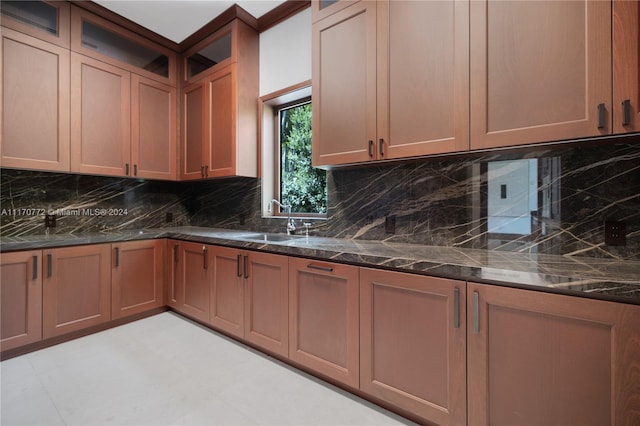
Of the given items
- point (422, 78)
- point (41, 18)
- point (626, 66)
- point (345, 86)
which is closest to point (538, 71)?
point (626, 66)

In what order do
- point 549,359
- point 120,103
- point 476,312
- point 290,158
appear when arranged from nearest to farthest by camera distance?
point 549,359 → point 476,312 → point 120,103 → point 290,158

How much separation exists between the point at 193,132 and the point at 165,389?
7.71ft

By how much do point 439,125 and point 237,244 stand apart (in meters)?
1.56

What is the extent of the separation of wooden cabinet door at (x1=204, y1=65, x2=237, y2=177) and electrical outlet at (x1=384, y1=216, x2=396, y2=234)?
147 cm

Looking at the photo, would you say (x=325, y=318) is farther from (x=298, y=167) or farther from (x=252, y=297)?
(x=298, y=167)

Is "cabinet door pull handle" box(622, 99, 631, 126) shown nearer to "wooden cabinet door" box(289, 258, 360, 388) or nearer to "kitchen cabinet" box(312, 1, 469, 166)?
"kitchen cabinet" box(312, 1, 469, 166)

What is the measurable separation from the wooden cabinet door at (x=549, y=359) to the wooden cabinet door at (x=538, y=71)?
69 centimetres

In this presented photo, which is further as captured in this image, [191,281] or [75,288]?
[191,281]

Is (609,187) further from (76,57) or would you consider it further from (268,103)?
(76,57)

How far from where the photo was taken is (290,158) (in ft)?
9.62

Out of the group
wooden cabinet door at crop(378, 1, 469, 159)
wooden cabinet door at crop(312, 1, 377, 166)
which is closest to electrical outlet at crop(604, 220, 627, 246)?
wooden cabinet door at crop(378, 1, 469, 159)

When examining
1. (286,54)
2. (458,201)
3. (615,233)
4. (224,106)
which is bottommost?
(615,233)

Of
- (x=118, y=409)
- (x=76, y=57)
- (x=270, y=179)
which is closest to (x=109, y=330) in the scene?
(x=118, y=409)

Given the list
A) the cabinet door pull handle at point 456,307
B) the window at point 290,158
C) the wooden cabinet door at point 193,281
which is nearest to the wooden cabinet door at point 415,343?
the cabinet door pull handle at point 456,307
